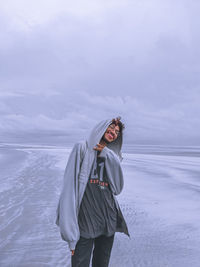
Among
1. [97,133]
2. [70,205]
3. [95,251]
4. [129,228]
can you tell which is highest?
[97,133]

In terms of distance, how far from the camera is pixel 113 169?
246cm

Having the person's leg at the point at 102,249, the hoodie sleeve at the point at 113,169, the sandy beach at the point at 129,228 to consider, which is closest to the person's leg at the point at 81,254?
the person's leg at the point at 102,249

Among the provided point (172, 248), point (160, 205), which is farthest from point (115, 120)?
point (160, 205)

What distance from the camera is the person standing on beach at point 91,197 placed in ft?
7.30

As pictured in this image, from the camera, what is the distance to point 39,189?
29.5 ft

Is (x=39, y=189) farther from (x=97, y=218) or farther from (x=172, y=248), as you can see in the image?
(x=97, y=218)

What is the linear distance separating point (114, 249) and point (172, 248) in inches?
37.8

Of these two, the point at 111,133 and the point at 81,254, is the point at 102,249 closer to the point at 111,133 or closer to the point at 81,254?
the point at 81,254

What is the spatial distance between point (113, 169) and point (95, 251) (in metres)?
0.75

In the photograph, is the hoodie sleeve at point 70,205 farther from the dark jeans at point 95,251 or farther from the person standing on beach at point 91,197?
the dark jeans at point 95,251

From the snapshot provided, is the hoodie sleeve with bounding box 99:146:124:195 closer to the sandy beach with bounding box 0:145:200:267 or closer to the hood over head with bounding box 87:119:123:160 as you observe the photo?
the hood over head with bounding box 87:119:123:160

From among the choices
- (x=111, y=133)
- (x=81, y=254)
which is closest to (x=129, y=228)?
(x=81, y=254)

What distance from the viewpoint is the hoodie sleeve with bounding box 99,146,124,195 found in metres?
2.42

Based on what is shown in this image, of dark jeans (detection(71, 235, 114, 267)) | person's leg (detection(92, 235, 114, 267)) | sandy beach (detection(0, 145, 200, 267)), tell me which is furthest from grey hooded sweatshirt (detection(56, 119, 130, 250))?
sandy beach (detection(0, 145, 200, 267))
